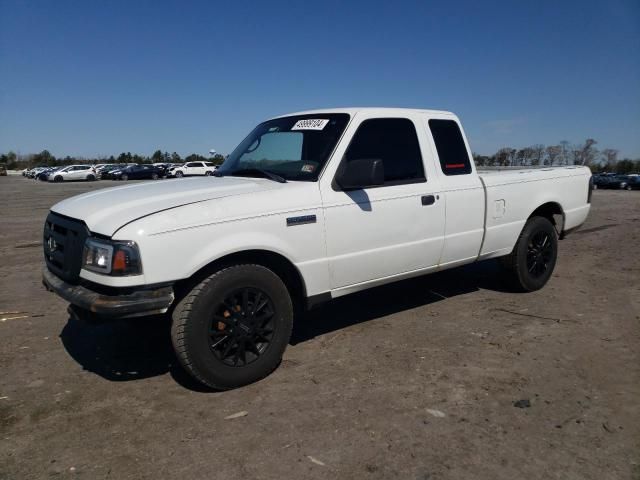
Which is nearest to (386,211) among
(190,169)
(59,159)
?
(190,169)

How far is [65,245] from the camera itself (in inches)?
130

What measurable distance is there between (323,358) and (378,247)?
1018 millimetres

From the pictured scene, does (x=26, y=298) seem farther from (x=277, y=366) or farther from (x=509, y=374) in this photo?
(x=509, y=374)

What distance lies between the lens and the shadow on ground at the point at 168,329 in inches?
147

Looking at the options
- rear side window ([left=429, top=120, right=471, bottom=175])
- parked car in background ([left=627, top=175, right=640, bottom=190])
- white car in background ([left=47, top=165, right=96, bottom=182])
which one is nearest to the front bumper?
rear side window ([left=429, top=120, right=471, bottom=175])

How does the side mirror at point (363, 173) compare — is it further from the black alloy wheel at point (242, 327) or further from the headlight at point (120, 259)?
the headlight at point (120, 259)

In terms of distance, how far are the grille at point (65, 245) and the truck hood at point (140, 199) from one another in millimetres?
66

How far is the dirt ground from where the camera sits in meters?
2.53

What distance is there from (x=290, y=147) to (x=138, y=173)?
44654 mm

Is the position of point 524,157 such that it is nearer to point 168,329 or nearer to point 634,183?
point 168,329

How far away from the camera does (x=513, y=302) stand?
17.1ft

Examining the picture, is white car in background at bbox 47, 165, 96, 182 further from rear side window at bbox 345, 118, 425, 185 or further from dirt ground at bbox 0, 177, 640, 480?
rear side window at bbox 345, 118, 425, 185

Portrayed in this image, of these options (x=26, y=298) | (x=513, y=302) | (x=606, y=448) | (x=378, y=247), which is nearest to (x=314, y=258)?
(x=378, y=247)

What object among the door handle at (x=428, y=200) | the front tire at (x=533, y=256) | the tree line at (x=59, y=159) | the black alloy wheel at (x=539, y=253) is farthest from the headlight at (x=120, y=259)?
the tree line at (x=59, y=159)
